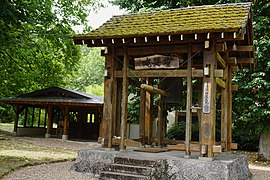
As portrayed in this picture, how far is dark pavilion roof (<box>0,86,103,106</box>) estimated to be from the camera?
20156 mm

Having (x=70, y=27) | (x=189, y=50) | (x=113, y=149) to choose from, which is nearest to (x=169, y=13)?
(x=189, y=50)

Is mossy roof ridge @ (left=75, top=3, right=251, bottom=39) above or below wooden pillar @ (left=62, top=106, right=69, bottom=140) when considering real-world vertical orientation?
above

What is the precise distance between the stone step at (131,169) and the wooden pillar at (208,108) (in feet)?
4.62

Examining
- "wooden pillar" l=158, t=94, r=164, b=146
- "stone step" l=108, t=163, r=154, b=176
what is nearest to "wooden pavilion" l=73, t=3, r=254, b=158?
"stone step" l=108, t=163, r=154, b=176

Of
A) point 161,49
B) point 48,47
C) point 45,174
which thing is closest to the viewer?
point 45,174

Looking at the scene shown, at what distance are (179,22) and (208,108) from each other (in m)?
2.74

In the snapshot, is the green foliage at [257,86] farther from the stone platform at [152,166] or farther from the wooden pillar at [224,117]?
the stone platform at [152,166]

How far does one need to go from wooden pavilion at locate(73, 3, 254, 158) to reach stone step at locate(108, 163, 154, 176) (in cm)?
79

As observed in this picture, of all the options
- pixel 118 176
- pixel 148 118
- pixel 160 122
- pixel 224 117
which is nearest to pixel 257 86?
pixel 224 117

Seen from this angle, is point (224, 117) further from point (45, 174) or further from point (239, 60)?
point (45, 174)

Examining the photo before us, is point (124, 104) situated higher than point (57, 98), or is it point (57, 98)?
point (57, 98)

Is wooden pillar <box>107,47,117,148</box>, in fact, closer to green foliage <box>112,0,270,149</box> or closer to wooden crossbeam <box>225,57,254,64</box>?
wooden crossbeam <box>225,57,254,64</box>

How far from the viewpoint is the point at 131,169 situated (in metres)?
7.94

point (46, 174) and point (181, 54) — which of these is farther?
point (181, 54)
